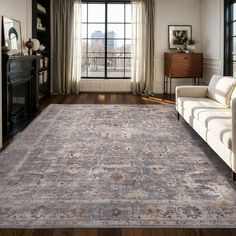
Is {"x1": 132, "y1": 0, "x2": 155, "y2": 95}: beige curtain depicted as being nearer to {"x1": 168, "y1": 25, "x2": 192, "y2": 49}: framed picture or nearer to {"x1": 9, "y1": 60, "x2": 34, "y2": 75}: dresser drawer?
{"x1": 168, "y1": 25, "x2": 192, "y2": 49}: framed picture

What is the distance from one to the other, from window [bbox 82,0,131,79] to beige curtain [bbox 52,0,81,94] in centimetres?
34

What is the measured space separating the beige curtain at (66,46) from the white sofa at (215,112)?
13.7ft

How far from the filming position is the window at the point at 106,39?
932 cm

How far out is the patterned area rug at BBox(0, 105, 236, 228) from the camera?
7.39 ft

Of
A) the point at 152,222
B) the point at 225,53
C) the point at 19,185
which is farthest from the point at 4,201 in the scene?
the point at 225,53

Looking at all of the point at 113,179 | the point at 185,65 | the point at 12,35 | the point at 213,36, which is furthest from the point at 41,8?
the point at 113,179

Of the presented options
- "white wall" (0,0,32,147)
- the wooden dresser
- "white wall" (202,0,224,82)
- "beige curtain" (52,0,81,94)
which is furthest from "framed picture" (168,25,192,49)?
"white wall" (0,0,32,147)

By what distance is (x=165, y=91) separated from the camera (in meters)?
9.40

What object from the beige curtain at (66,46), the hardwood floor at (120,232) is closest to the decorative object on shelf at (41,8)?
the beige curtain at (66,46)

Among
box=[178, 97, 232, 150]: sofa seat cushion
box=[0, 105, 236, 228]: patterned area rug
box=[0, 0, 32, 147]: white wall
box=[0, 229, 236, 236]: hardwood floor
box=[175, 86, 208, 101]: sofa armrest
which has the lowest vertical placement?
box=[0, 229, 236, 236]: hardwood floor

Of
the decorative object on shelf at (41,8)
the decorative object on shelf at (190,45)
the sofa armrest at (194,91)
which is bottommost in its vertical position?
the sofa armrest at (194,91)

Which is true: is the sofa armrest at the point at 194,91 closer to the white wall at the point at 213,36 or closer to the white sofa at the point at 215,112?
the white sofa at the point at 215,112

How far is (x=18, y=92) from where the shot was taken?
554 cm

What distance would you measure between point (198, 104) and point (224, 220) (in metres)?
2.66
